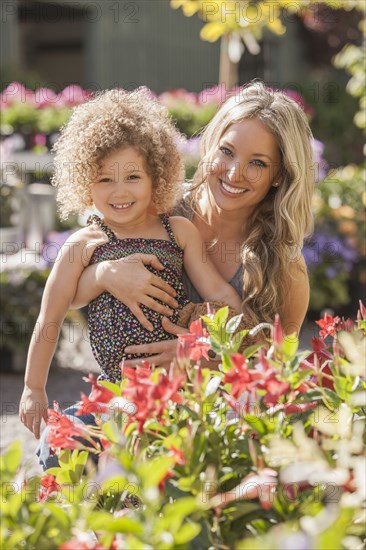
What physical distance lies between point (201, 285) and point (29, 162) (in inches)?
261

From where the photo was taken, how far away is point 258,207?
2.88 metres

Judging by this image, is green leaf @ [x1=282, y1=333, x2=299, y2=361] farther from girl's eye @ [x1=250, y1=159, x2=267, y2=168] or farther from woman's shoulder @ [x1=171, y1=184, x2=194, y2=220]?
woman's shoulder @ [x1=171, y1=184, x2=194, y2=220]

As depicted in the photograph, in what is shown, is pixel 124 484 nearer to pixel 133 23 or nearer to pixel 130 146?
pixel 130 146

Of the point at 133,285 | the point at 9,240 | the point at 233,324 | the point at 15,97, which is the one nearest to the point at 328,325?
the point at 233,324

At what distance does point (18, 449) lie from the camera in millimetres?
1208

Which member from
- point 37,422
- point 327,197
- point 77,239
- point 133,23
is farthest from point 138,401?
point 133,23

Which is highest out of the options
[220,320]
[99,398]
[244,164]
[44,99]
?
[244,164]

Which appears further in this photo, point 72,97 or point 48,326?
point 72,97

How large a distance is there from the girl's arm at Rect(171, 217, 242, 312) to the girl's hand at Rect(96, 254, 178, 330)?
0.13 metres

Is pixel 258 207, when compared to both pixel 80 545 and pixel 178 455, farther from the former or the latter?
pixel 80 545

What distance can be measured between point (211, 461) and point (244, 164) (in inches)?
58.2

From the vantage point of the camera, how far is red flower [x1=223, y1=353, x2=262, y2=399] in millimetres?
1427

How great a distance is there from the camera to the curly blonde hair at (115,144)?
255 cm

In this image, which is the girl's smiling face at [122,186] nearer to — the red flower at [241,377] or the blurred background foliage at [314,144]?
the blurred background foliage at [314,144]
